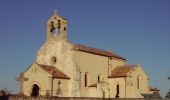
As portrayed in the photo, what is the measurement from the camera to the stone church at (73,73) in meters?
45.8

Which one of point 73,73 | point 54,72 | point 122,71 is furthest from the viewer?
point 122,71

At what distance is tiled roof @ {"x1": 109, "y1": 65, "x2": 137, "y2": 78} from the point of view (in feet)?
170

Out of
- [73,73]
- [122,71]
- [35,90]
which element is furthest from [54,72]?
[122,71]

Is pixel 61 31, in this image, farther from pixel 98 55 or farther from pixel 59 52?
pixel 98 55

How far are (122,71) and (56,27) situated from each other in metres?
12.5

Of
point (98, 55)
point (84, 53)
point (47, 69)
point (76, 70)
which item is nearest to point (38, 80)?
point (47, 69)

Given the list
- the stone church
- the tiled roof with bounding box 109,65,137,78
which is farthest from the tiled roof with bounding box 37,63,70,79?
the tiled roof with bounding box 109,65,137,78

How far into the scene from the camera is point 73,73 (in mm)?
47406

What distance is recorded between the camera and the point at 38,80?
45.8 m

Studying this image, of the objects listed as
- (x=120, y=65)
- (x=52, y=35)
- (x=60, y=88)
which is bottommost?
(x=60, y=88)

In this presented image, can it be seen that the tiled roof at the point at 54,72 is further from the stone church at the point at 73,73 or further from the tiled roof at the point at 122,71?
the tiled roof at the point at 122,71

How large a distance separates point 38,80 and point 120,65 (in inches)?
713

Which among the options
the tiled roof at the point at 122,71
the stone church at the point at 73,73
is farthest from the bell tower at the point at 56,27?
the tiled roof at the point at 122,71

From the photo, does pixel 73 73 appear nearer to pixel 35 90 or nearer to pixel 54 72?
pixel 54 72
